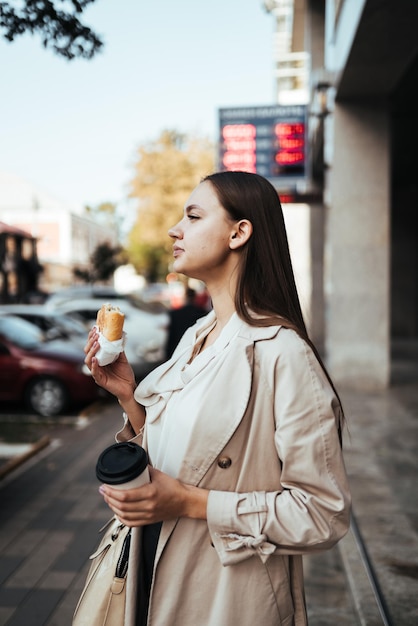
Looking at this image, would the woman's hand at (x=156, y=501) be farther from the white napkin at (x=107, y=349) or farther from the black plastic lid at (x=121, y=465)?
the white napkin at (x=107, y=349)

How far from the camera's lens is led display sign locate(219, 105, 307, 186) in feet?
38.9

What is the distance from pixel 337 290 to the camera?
36.1 feet

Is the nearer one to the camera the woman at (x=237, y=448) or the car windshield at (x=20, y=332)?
the woman at (x=237, y=448)

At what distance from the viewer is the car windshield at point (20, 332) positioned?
395 inches

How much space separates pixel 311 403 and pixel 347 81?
352 inches

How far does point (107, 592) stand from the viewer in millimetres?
1769

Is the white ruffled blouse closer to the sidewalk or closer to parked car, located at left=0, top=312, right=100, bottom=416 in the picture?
the sidewalk

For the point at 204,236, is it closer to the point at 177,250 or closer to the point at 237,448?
the point at 177,250

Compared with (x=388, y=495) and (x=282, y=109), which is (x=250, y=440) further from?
(x=282, y=109)

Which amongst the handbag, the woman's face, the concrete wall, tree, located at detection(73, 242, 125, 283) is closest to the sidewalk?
the handbag

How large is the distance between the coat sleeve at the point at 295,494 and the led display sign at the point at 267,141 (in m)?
10.6

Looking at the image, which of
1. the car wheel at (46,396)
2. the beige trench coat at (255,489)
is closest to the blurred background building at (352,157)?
the car wheel at (46,396)

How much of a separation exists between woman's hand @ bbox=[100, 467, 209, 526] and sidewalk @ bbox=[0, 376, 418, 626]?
91.4 inches

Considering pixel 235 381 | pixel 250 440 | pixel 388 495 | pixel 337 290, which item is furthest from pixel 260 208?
pixel 337 290
